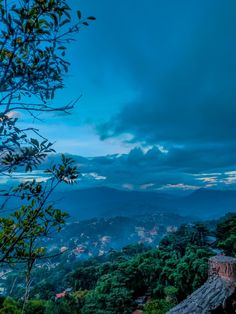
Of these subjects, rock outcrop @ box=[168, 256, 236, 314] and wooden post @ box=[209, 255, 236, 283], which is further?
wooden post @ box=[209, 255, 236, 283]

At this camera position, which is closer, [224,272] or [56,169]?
[56,169]

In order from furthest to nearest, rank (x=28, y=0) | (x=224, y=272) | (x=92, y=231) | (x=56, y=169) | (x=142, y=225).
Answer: (x=142, y=225) < (x=92, y=231) < (x=224, y=272) < (x=56, y=169) < (x=28, y=0)

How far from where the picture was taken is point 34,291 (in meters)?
22.5

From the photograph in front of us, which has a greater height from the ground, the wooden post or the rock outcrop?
the wooden post

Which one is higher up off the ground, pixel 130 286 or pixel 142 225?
pixel 130 286

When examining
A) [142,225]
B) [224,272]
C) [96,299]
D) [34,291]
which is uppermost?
[224,272]

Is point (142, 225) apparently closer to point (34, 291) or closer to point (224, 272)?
point (34, 291)

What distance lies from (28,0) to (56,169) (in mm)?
1209

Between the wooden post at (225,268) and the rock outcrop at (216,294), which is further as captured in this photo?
the wooden post at (225,268)

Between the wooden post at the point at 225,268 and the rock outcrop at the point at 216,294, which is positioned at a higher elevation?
the wooden post at the point at 225,268

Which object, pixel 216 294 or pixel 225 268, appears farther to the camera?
pixel 225 268

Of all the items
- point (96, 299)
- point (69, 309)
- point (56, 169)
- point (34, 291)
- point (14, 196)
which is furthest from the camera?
point (34, 291)

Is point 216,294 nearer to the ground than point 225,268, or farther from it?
nearer to the ground

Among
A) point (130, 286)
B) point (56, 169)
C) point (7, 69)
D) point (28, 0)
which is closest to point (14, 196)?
point (56, 169)
